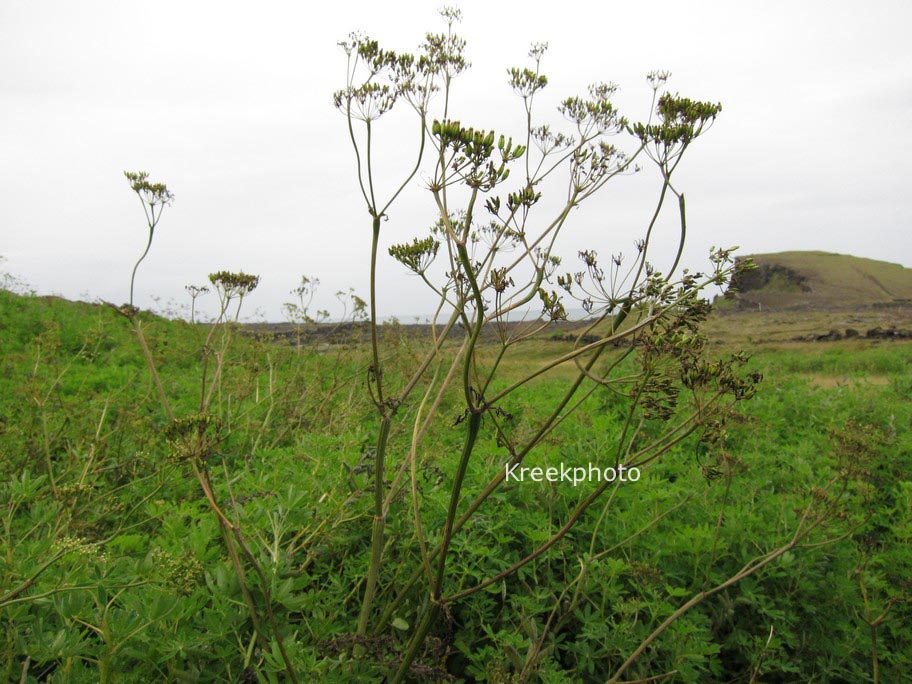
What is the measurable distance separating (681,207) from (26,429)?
4.83 metres

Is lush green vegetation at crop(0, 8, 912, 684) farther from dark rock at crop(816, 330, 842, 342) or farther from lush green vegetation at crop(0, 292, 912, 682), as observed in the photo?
dark rock at crop(816, 330, 842, 342)

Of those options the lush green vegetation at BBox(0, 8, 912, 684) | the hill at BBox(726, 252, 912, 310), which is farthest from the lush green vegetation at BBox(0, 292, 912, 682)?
the hill at BBox(726, 252, 912, 310)

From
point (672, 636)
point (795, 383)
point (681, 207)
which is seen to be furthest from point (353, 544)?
point (795, 383)

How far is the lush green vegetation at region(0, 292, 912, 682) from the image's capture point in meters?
1.93

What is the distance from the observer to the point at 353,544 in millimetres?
2793

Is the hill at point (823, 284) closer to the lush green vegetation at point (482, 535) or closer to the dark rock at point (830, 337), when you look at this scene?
the dark rock at point (830, 337)

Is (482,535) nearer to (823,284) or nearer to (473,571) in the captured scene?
(473,571)

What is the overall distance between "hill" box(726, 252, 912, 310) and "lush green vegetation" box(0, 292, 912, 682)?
995 inches

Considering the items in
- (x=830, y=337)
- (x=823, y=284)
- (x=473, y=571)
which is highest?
(x=823, y=284)

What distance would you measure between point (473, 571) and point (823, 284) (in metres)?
33.3

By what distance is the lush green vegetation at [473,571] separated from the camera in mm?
1928

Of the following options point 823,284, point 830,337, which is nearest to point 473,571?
point 830,337

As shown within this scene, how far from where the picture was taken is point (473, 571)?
246 centimetres

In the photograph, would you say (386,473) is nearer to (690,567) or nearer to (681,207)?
(690,567)
